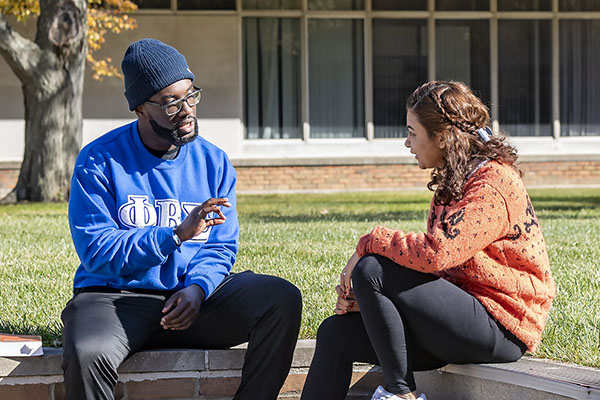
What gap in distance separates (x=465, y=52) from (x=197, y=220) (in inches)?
655

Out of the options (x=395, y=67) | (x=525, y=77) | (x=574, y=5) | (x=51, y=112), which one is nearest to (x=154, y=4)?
(x=51, y=112)

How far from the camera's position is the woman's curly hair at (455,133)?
3.55 m

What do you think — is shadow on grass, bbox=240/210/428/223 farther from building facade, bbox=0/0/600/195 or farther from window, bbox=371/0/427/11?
window, bbox=371/0/427/11

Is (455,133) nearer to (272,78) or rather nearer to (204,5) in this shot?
(204,5)

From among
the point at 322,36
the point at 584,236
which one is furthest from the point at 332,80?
the point at 584,236

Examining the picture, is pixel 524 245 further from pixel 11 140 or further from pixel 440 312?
pixel 11 140

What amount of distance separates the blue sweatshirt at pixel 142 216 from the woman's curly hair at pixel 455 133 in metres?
0.94

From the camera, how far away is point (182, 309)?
12.1ft

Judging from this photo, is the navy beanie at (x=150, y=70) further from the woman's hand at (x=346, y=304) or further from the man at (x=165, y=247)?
the woman's hand at (x=346, y=304)

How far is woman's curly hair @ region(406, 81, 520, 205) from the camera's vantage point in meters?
3.55

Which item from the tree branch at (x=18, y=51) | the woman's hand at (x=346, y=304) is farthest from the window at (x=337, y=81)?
the woman's hand at (x=346, y=304)

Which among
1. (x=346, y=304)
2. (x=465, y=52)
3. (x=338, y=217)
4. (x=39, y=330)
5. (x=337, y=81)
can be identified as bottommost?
(x=338, y=217)

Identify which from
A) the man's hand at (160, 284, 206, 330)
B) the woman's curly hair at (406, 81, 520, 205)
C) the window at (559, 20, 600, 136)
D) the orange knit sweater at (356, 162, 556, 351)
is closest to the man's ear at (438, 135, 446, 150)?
the woman's curly hair at (406, 81, 520, 205)

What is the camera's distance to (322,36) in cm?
1916
